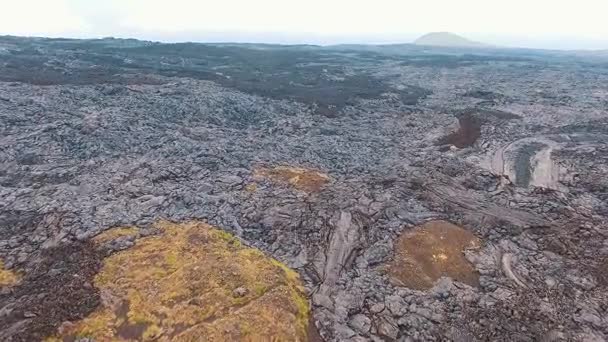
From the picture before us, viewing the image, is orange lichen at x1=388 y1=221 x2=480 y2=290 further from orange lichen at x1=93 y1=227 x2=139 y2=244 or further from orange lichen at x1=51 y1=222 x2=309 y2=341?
orange lichen at x1=93 y1=227 x2=139 y2=244

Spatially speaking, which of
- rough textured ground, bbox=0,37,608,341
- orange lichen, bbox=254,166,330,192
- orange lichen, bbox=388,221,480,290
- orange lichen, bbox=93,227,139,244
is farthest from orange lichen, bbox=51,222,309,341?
orange lichen, bbox=254,166,330,192

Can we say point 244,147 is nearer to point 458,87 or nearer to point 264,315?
point 264,315

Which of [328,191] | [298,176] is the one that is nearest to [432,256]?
[328,191]

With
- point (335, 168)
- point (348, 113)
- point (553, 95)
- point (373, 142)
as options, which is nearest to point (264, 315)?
point (335, 168)

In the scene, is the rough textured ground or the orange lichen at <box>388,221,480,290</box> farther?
the orange lichen at <box>388,221,480,290</box>

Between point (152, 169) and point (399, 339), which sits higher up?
point (152, 169)

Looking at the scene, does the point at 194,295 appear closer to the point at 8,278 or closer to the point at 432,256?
the point at 8,278
